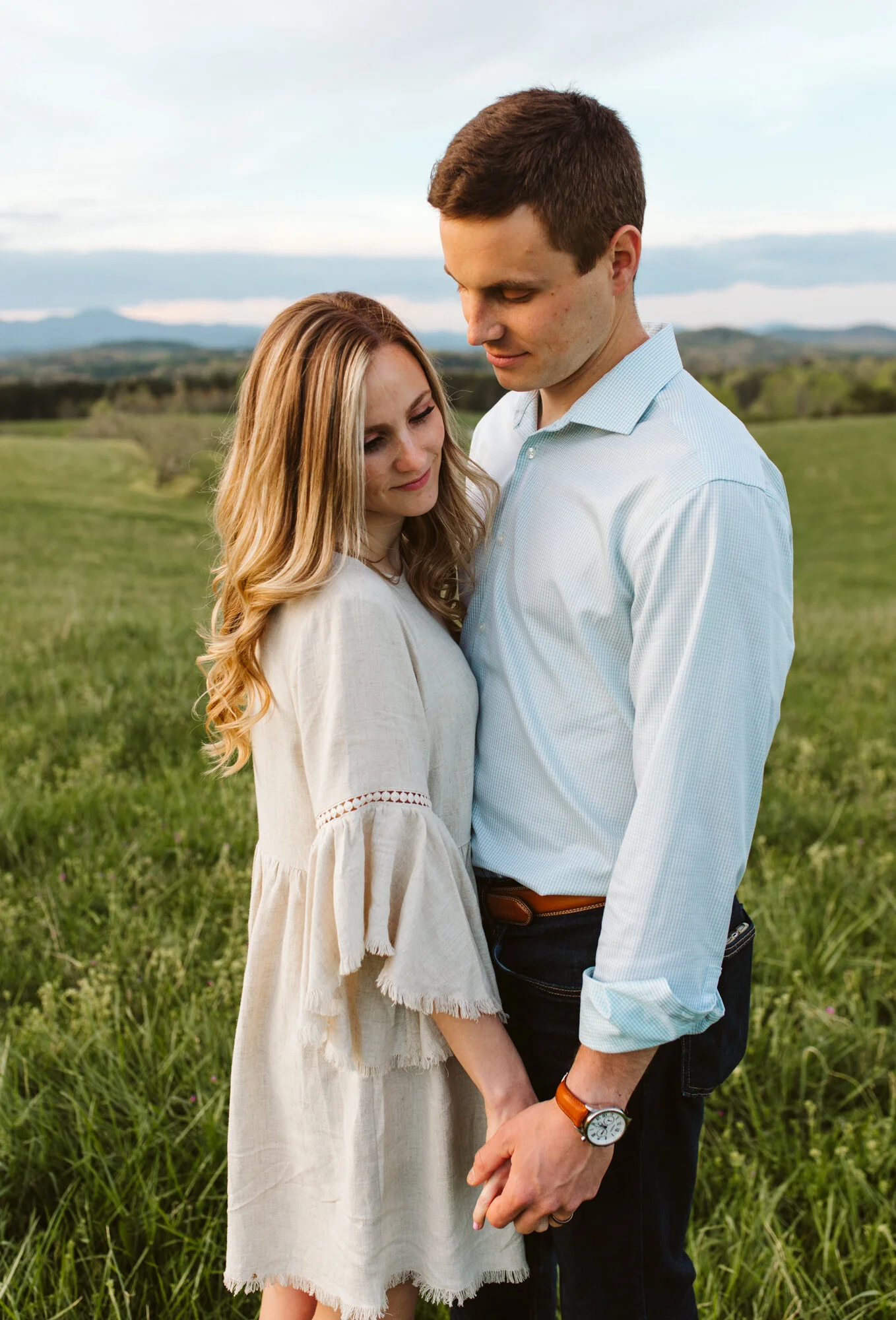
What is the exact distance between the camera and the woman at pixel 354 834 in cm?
179

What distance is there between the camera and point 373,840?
178cm

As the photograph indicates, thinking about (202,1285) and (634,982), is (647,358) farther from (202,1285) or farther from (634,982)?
(202,1285)

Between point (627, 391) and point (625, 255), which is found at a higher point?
point (625, 255)

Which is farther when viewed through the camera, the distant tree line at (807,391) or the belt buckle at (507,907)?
the distant tree line at (807,391)

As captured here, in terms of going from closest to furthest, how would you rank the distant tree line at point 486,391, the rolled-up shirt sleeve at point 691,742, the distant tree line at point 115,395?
the rolled-up shirt sleeve at point 691,742 < the distant tree line at point 486,391 < the distant tree line at point 115,395

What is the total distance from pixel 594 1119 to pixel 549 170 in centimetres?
164

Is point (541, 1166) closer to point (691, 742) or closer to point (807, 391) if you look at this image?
point (691, 742)

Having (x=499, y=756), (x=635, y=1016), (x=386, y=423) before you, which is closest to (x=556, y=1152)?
(x=635, y=1016)

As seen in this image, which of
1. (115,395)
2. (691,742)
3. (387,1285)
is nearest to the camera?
(691,742)

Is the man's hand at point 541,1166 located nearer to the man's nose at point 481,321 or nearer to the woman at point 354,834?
the woman at point 354,834

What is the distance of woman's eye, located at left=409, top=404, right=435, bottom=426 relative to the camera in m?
2.02

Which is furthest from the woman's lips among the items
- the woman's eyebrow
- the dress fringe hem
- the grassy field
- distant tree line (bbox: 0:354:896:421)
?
the dress fringe hem

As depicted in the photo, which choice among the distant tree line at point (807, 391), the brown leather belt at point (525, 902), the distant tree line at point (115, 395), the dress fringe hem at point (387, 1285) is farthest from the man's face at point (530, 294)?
the distant tree line at point (807, 391)

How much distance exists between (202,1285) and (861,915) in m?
2.58
